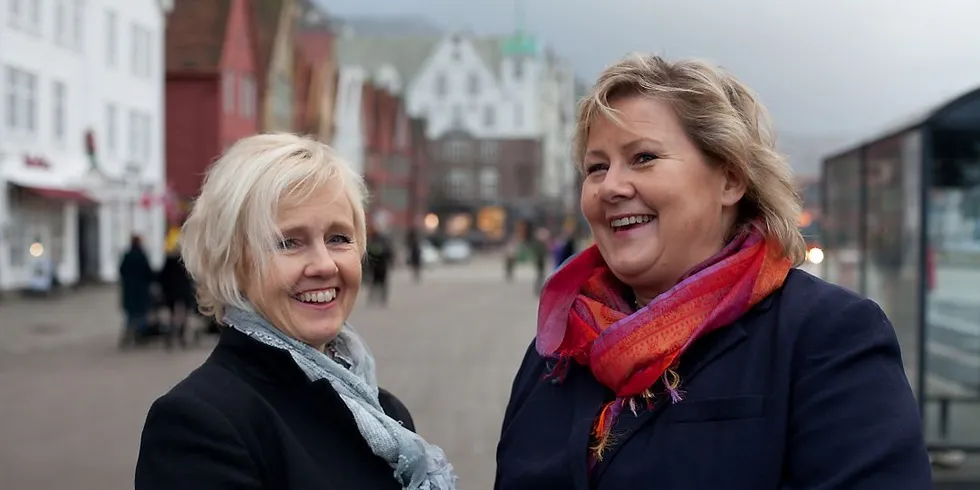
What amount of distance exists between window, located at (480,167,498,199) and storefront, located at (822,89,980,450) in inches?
3665

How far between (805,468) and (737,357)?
268mm

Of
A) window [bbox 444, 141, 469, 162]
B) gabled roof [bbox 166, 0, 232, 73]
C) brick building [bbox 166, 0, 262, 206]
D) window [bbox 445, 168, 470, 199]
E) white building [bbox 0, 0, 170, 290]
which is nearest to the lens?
white building [bbox 0, 0, 170, 290]

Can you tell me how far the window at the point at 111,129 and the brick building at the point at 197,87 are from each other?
4.95 metres

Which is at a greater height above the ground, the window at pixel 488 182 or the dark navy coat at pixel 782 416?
the window at pixel 488 182

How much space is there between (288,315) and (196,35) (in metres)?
39.3

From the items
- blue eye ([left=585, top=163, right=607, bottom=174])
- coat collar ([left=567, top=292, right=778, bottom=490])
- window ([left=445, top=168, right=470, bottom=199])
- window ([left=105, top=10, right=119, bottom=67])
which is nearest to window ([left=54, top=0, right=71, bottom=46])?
window ([left=105, top=10, right=119, bottom=67])

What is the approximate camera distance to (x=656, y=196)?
2.22m

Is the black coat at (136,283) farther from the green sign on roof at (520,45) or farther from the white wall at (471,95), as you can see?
the green sign on roof at (520,45)

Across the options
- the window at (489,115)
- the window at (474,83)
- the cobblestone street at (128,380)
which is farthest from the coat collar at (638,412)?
the window at (474,83)

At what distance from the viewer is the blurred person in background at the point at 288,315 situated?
2.35 metres

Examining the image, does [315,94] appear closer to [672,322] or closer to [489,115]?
[489,115]

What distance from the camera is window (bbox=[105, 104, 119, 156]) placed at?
32.5 m

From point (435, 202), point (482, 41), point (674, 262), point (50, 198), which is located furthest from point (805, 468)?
point (482, 41)

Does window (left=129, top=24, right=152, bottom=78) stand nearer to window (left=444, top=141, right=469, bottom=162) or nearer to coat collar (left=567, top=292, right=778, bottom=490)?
coat collar (left=567, top=292, right=778, bottom=490)
